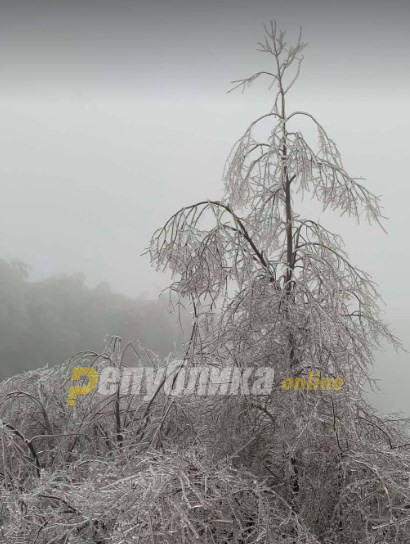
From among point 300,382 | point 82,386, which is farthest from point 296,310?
point 82,386

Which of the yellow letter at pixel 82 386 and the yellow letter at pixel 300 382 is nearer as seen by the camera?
the yellow letter at pixel 300 382

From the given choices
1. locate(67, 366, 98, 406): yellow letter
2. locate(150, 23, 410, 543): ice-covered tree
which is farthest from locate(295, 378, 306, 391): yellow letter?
locate(67, 366, 98, 406): yellow letter

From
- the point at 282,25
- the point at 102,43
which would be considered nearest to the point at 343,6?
the point at 102,43

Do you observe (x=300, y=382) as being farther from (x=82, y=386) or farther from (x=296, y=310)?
(x=82, y=386)

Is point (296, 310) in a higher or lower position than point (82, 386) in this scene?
higher

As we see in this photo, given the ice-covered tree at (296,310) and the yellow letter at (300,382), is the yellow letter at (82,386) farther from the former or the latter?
the yellow letter at (300,382)

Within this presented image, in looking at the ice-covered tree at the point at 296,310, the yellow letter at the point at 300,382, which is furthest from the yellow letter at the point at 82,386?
the yellow letter at the point at 300,382

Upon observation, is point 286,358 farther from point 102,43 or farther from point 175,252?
point 102,43

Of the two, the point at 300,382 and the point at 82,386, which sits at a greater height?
the point at 300,382

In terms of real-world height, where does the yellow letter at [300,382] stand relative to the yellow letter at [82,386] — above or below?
above

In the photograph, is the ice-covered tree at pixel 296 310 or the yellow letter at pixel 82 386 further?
the yellow letter at pixel 82 386

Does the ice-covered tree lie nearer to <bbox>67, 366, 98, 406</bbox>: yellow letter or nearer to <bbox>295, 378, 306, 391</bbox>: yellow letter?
<bbox>295, 378, 306, 391</bbox>: yellow letter

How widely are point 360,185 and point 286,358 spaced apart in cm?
167

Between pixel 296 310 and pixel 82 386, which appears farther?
pixel 82 386
